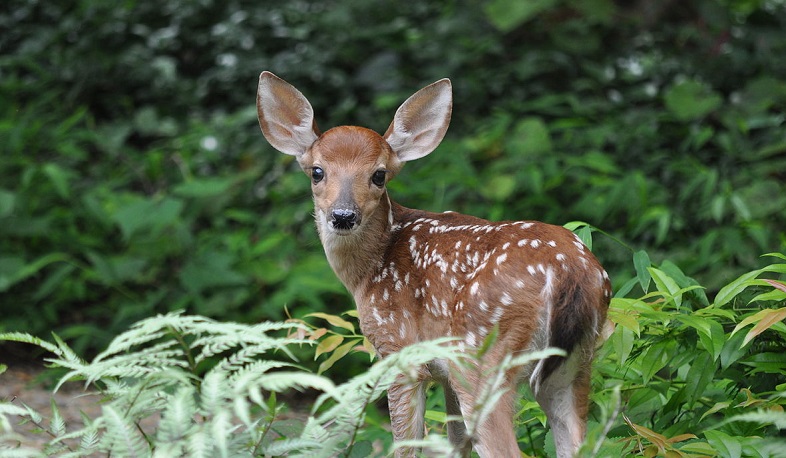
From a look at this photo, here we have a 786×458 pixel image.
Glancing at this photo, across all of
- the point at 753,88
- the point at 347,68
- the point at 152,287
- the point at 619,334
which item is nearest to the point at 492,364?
the point at 619,334

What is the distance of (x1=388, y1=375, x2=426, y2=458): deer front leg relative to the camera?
11.4 ft

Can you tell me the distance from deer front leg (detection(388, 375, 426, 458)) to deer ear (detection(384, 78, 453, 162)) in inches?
39.8

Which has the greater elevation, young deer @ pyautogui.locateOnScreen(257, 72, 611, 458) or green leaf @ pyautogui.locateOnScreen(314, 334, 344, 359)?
young deer @ pyautogui.locateOnScreen(257, 72, 611, 458)

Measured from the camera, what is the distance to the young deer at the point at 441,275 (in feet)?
10.1

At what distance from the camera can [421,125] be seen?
13.6 feet

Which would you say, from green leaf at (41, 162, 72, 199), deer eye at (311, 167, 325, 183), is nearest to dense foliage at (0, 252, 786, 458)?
deer eye at (311, 167, 325, 183)

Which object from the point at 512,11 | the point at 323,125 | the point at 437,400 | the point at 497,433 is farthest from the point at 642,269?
the point at 323,125

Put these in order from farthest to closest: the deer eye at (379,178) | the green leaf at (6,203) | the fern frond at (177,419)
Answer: the green leaf at (6,203), the deer eye at (379,178), the fern frond at (177,419)

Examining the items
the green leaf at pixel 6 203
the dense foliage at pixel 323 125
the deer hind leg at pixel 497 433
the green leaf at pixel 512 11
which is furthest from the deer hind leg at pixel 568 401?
the green leaf at pixel 512 11

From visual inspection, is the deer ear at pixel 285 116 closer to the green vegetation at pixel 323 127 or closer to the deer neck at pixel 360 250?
the deer neck at pixel 360 250

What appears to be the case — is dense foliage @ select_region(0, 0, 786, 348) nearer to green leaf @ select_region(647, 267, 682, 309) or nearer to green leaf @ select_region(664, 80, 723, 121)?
green leaf @ select_region(664, 80, 723, 121)

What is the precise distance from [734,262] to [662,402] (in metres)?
2.87

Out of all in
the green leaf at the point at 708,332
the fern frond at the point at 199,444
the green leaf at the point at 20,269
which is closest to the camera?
the fern frond at the point at 199,444

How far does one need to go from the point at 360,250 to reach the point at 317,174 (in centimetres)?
34
